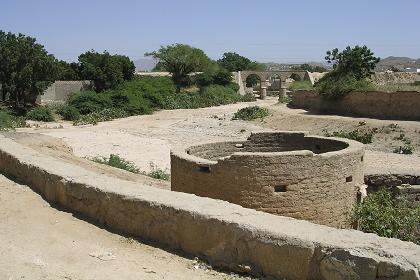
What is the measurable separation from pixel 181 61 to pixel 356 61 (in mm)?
22911

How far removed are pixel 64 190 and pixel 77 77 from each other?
4098 cm

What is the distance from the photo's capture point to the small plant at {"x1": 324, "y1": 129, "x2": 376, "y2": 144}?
907 inches

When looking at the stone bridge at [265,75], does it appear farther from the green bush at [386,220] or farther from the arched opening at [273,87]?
the green bush at [386,220]

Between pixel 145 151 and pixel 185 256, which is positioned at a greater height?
pixel 185 256

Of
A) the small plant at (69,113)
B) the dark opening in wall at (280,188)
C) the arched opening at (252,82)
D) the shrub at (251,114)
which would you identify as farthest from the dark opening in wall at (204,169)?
the arched opening at (252,82)

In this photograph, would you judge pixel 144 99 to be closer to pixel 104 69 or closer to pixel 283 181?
pixel 104 69

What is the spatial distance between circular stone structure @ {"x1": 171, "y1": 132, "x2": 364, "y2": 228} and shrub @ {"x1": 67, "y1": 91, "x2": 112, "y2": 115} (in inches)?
1178

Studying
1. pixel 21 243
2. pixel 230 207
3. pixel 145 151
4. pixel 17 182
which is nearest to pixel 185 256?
pixel 230 207

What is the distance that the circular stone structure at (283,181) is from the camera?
8227mm

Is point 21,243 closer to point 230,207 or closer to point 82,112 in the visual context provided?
point 230,207

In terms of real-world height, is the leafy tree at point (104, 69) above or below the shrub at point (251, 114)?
above

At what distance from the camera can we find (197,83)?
172 ft

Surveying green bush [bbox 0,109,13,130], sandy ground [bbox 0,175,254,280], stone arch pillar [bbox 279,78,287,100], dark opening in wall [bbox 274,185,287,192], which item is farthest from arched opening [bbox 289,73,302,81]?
sandy ground [bbox 0,175,254,280]

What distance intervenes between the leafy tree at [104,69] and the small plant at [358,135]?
23580mm
